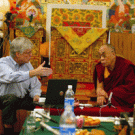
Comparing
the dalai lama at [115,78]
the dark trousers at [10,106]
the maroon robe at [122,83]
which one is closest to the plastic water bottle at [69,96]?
the dark trousers at [10,106]

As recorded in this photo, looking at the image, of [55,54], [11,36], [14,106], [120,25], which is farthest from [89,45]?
[14,106]

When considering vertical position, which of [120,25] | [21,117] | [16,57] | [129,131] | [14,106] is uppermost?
[120,25]

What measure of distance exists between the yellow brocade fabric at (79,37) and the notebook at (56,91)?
3.01 meters

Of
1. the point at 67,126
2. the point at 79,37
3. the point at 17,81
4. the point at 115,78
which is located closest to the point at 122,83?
the point at 115,78

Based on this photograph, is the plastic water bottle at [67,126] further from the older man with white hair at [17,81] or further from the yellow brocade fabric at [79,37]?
the yellow brocade fabric at [79,37]

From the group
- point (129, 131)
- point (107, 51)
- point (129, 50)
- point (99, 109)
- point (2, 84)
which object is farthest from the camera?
point (129, 50)

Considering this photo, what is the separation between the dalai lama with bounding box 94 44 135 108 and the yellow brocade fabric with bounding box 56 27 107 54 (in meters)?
1.75

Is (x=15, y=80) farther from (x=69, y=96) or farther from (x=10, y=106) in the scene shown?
(x=69, y=96)

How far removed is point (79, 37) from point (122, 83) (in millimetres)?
2098

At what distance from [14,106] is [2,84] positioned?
36 cm

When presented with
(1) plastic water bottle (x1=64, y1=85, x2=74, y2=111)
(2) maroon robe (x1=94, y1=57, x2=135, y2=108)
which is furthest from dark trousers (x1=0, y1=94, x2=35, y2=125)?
(2) maroon robe (x1=94, y1=57, x2=135, y2=108)

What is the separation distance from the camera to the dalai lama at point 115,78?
3.37 m

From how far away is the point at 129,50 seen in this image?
16.8 feet

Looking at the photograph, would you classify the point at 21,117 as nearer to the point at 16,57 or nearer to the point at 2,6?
the point at 16,57
